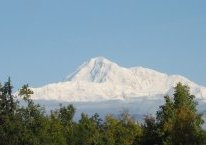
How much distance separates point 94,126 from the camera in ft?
436

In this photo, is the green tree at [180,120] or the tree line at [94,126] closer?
the tree line at [94,126]

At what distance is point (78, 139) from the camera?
127375 mm

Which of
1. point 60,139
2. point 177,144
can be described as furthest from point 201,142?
point 60,139

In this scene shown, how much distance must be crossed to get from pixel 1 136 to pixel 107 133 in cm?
3303

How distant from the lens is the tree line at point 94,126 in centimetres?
10125

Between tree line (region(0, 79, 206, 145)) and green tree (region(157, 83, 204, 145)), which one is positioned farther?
green tree (region(157, 83, 204, 145))

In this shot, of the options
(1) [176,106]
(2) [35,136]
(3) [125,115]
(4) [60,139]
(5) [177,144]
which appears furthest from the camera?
(3) [125,115]

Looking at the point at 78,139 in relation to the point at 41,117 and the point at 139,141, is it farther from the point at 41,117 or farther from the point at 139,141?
the point at 41,117

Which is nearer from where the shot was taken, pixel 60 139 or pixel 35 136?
pixel 35 136

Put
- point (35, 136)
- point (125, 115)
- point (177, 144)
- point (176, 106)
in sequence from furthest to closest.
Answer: point (125, 115)
point (176, 106)
point (177, 144)
point (35, 136)

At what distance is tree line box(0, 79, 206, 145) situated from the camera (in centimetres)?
10125

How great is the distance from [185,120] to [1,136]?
29.8m

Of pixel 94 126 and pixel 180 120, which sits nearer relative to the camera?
pixel 180 120

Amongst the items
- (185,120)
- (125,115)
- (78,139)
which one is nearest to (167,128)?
(185,120)
